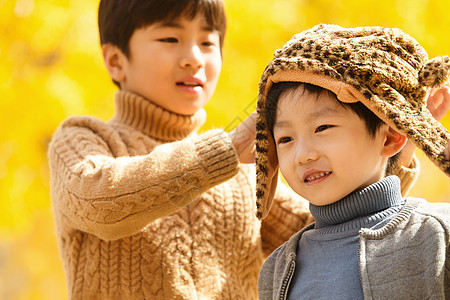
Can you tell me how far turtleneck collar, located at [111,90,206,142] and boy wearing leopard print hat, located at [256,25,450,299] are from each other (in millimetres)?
802

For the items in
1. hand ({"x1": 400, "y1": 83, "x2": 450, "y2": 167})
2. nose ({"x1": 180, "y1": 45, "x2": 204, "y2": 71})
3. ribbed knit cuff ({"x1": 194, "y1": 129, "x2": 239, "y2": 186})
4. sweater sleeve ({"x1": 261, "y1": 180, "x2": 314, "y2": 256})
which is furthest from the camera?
sweater sleeve ({"x1": 261, "y1": 180, "x2": 314, "y2": 256})

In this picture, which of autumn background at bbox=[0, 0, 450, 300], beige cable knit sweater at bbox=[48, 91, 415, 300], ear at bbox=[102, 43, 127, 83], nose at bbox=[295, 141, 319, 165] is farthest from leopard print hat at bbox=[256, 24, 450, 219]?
autumn background at bbox=[0, 0, 450, 300]

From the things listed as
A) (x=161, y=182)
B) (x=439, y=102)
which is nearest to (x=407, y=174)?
(x=439, y=102)

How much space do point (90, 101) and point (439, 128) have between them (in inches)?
116

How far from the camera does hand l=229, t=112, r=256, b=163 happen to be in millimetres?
1907

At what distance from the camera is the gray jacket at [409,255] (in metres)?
1.29

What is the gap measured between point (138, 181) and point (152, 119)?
46cm

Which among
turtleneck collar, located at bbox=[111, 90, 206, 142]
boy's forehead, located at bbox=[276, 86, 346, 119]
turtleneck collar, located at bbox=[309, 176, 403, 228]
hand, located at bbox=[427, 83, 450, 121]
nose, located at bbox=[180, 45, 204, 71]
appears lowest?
turtleneck collar, located at bbox=[309, 176, 403, 228]

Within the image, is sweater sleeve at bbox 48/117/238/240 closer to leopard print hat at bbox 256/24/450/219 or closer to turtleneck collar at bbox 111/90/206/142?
turtleneck collar at bbox 111/90/206/142

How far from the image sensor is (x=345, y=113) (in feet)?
4.77

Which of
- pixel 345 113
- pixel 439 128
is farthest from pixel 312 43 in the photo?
pixel 439 128

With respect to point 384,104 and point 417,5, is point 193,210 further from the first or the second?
point 417,5

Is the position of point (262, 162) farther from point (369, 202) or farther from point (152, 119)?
point (152, 119)

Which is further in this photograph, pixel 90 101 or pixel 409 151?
pixel 90 101
